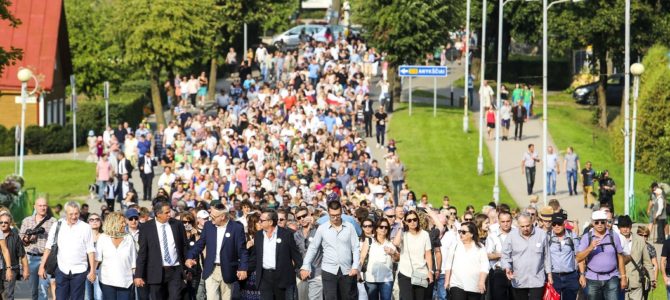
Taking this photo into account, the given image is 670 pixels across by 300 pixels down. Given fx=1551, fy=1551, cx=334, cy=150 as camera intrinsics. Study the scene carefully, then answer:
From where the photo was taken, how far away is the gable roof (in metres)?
59.1

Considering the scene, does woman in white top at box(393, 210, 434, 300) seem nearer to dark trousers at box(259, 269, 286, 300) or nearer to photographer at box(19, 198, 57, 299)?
dark trousers at box(259, 269, 286, 300)

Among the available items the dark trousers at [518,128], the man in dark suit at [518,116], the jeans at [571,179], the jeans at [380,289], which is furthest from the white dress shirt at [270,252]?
the dark trousers at [518,128]

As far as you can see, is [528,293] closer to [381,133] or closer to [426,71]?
[381,133]

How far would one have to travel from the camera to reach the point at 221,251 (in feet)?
61.8

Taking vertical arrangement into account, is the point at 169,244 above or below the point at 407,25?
below

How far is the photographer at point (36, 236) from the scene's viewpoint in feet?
64.8

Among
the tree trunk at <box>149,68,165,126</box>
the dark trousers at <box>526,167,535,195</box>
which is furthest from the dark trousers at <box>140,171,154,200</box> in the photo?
the tree trunk at <box>149,68,165,126</box>

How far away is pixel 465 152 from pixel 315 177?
1608 centimetres

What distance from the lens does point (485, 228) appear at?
21.8 meters

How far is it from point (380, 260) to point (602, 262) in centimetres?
269

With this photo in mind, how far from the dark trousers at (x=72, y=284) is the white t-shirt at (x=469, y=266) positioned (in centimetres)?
458

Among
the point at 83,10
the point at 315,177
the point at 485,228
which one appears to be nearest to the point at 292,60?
the point at 83,10

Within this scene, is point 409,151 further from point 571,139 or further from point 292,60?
point 292,60

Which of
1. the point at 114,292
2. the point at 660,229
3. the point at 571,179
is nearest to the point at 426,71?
the point at 571,179
